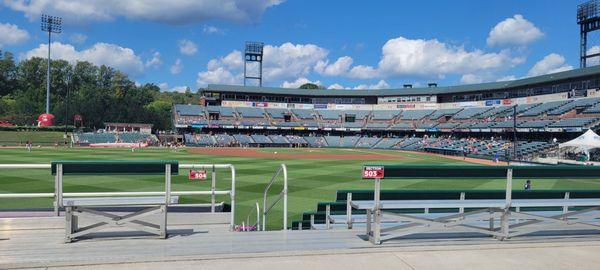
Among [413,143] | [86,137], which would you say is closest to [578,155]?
[413,143]

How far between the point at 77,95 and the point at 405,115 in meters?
83.5

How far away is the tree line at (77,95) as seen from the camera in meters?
97.6

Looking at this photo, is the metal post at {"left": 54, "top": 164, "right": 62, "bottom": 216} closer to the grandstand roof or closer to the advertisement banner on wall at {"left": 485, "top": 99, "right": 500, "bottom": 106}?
the grandstand roof

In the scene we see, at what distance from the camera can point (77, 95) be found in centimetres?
10956

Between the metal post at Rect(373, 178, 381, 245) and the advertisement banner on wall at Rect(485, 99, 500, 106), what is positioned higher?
the advertisement banner on wall at Rect(485, 99, 500, 106)

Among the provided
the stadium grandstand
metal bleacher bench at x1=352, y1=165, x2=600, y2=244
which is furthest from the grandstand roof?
metal bleacher bench at x1=352, y1=165, x2=600, y2=244

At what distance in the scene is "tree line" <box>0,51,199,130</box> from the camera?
320 feet

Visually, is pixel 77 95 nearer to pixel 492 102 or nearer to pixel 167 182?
pixel 492 102

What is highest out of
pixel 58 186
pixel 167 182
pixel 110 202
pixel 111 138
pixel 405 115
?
pixel 405 115

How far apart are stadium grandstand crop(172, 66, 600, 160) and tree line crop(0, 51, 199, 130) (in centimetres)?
2556

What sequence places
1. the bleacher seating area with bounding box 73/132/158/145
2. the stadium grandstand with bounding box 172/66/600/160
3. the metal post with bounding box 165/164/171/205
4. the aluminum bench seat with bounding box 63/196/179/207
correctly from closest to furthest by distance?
the aluminum bench seat with bounding box 63/196/179/207
the metal post with bounding box 165/164/171/205
the stadium grandstand with bounding box 172/66/600/160
the bleacher seating area with bounding box 73/132/158/145

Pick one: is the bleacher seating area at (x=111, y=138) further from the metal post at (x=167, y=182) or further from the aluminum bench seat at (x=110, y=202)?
the metal post at (x=167, y=182)

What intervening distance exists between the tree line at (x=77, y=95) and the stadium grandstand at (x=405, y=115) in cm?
2556

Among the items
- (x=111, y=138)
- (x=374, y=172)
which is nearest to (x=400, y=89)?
(x=111, y=138)
